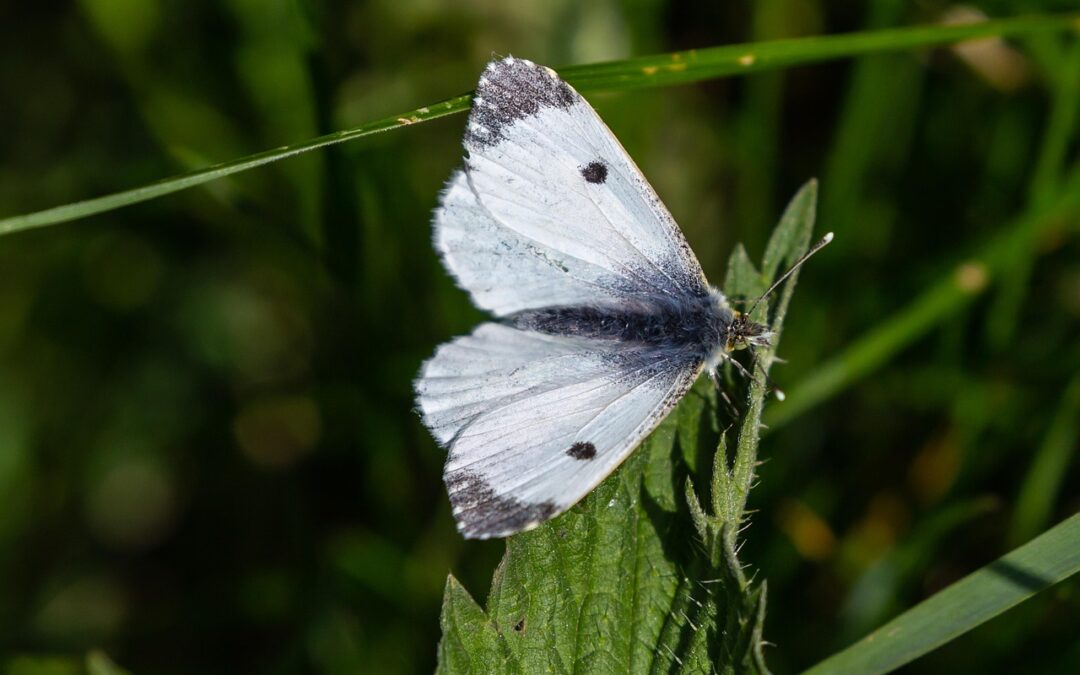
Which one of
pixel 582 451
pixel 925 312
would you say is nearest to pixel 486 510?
pixel 582 451

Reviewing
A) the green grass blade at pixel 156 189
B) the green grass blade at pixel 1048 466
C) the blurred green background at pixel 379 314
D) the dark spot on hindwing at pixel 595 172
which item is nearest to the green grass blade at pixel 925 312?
the blurred green background at pixel 379 314

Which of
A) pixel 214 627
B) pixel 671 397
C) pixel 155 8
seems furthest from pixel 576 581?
pixel 155 8

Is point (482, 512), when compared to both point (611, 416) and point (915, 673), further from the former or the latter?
point (915, 673)

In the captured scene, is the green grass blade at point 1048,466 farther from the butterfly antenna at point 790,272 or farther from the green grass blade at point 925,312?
the butterfly antenna at point 790,272

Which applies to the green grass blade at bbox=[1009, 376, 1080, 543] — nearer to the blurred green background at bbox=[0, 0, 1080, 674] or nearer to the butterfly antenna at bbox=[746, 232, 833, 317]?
the blurred green background at bbox=[0, 0, 1080, 674]

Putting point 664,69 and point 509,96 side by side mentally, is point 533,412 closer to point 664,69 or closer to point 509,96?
point 509,96
